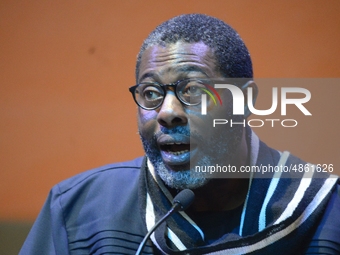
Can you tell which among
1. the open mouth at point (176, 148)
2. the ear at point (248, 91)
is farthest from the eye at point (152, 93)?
the ear at point (248, 91)

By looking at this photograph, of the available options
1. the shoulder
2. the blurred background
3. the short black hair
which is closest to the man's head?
the short black hair

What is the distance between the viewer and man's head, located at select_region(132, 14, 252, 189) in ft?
3.99

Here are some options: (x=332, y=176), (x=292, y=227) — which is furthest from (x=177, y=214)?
(x=332, y=176)

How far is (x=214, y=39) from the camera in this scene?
50.6 inches

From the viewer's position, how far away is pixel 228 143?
4.24 feet

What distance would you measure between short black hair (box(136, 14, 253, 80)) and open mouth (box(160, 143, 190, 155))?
0.68 ft

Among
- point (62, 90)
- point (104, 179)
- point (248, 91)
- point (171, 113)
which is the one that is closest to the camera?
point (171, 113)

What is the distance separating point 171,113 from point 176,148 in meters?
0.09

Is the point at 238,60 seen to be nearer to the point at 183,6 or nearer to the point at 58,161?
the point at 183,6

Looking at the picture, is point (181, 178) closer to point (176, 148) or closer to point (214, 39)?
point (176, 148)

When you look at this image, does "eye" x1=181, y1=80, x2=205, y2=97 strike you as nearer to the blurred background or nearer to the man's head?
the man's head

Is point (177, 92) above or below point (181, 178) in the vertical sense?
above

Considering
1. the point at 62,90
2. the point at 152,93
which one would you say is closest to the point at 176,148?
the point at 152,93

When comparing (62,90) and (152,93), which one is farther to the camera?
(62,90)
